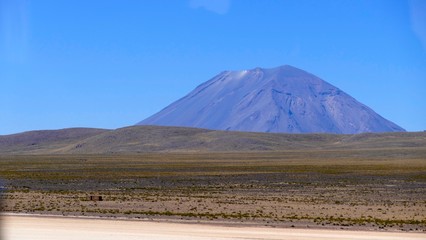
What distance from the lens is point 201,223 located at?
104ft

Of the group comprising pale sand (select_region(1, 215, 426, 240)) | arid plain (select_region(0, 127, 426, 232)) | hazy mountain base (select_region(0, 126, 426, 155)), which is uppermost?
hazy mountain base (select_region(0, 126, 426, 155))

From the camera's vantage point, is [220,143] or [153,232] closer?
[153,232]

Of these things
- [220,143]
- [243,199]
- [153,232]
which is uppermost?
[220,143]

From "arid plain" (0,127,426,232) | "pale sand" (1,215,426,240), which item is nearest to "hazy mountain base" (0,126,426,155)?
"arid plain" (0,127,426,232)

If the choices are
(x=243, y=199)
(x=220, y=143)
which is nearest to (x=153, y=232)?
(x=243, y=199)

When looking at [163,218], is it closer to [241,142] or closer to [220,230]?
[220,230]

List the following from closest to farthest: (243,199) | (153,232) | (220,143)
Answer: (153,232) < (243,199) < (220,143)

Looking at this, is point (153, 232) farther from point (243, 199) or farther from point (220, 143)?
point (220, 143)

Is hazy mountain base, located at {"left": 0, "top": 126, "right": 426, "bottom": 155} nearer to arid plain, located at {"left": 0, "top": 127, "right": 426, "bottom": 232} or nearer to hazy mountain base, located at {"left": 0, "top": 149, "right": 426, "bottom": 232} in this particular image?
arid plain, located at {"left": 0, "top": 127, "right": 426, "bottom": 232}

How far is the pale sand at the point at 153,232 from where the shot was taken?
1065 inches

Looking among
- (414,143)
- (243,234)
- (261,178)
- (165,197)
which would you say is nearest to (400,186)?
(261,178)

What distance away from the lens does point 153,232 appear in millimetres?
28578

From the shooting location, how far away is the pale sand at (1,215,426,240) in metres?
27.1

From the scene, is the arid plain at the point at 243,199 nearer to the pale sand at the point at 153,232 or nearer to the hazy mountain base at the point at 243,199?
the hazy mountain base at the point at 243,199
